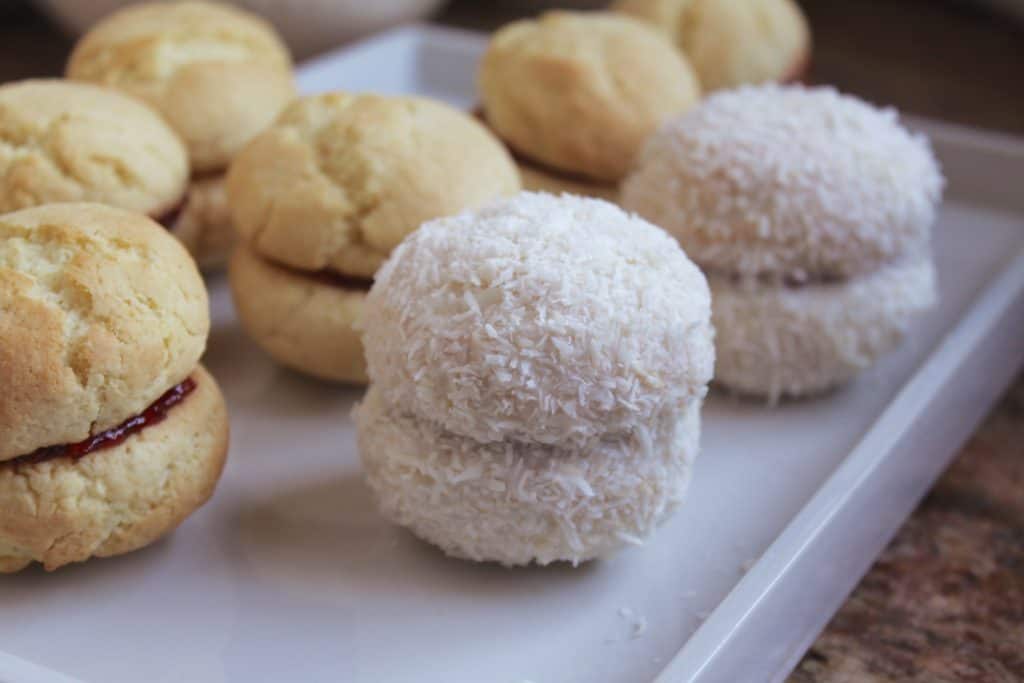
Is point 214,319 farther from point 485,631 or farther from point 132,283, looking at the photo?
point 485,631

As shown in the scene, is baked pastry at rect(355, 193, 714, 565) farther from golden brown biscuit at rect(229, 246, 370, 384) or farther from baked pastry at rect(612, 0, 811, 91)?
baked pastry at rect(612, 0, 811, 91)

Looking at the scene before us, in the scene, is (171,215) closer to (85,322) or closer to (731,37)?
(85,322)

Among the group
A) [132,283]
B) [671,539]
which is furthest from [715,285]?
[132,283]

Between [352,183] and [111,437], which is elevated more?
[352,183]

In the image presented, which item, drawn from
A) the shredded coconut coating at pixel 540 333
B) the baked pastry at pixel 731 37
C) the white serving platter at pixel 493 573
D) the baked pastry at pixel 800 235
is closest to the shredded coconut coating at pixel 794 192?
the baked pastry at pixel 800 235

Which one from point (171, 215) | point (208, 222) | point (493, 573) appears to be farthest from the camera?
point (208, 222)

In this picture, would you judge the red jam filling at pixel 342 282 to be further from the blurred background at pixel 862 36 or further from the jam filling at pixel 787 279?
the blurred background at pixel 862 36

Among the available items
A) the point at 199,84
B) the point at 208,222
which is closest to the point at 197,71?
the point at 199,84

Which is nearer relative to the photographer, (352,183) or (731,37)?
(352,183)
